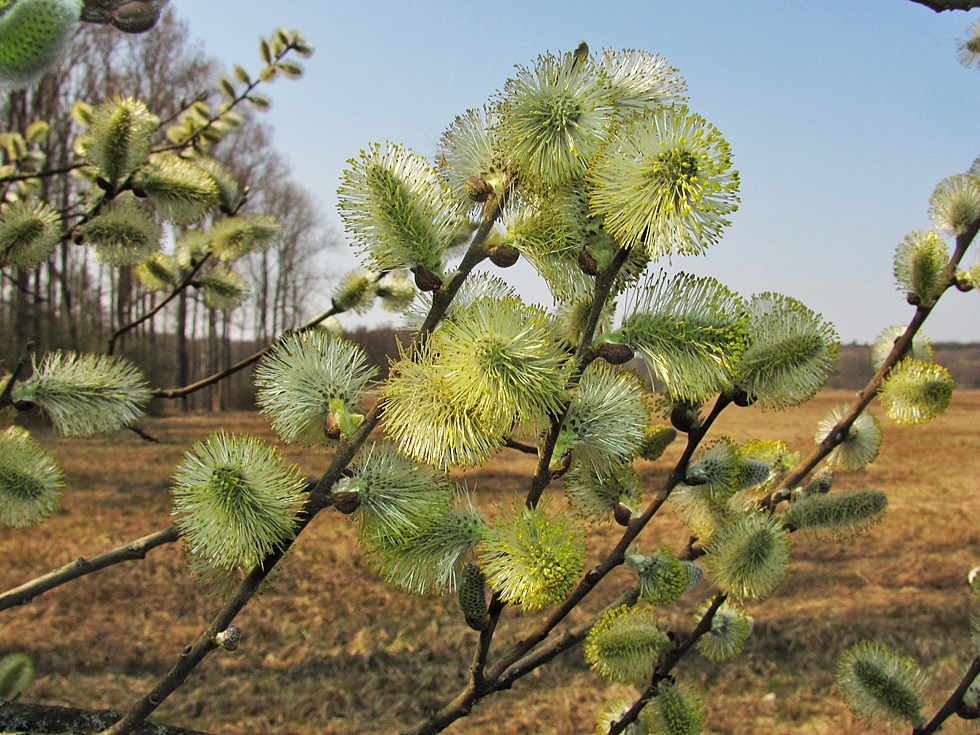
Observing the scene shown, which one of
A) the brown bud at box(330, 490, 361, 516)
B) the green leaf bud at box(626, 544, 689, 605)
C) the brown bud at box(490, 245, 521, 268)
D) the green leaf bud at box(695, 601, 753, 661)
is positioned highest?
the brown bud at box(490, 245, 521, 268)

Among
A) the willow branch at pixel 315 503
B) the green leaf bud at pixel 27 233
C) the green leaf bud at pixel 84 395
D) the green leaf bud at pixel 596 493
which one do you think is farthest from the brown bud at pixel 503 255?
the green leaf bud at pixel 27 233

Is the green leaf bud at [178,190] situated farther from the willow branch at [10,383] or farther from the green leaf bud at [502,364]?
the green leaf bud at [502,364]

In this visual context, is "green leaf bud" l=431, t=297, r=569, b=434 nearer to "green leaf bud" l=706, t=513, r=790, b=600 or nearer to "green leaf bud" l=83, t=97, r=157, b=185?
"green leaf bud" l=706, t=513, r=790, b=600

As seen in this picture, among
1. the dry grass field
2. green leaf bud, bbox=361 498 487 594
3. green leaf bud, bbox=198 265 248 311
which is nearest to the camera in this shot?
green leaf bud, bbox=361 498 487 594

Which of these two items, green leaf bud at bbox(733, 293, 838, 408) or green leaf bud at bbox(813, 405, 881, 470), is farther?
green leaf bud at bbox(813, 405, 881, 470)

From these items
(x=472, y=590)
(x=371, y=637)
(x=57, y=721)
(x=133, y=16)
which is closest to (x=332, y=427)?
(x=472, y=590)

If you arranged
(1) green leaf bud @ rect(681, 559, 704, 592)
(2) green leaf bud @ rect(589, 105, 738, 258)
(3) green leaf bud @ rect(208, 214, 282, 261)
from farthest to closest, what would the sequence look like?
(3) green leaf bud @ rect(208, 214, 282, 261)
(1) green leaf bud @ rect(681, 559, 704, 592)
(2) green leaf bud @ rect(589, 105, 738, 258)

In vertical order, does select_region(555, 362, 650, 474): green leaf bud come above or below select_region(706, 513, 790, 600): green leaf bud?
above

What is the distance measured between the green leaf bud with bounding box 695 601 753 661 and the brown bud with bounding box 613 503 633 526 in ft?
1.06

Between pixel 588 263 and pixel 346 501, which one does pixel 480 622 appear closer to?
pixel 346 501

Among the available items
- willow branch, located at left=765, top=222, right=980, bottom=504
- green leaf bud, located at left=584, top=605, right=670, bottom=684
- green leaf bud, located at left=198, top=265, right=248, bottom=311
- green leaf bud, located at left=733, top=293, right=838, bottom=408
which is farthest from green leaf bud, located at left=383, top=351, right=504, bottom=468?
green leaf bud, located at left=198, top=265, right=248, bottom=311

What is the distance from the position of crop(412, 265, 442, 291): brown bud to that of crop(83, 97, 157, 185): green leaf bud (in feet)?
2.28

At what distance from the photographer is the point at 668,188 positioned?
339 mm

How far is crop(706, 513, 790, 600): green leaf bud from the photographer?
65 centimetres
